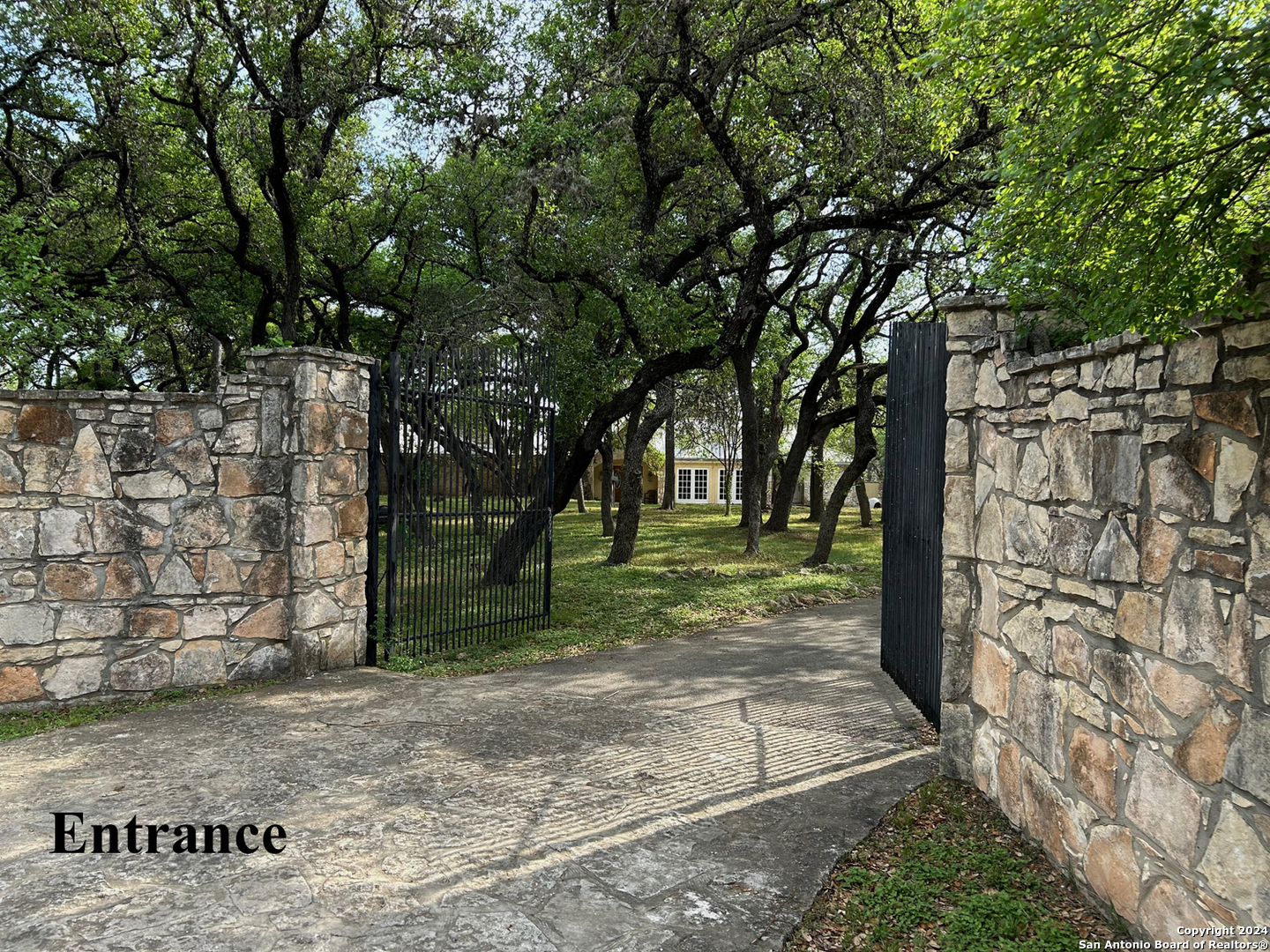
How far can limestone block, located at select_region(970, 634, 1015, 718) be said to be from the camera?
382 cm

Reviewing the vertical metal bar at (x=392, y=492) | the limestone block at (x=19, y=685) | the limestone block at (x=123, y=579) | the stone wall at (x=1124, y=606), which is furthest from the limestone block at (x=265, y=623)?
the stone wall at (x=1124, y=606)

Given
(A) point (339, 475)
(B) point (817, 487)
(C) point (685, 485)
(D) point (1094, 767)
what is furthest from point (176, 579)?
(C) point (685, 485)

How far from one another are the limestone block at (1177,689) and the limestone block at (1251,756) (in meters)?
0.14

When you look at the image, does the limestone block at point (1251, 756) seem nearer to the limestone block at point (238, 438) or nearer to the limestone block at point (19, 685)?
the limestone block at point (238, 438)

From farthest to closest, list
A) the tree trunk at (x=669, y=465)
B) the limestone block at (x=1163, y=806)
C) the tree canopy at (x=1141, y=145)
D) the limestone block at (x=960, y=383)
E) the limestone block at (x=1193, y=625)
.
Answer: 1. the tree trunk at (x=669, y=465)
2. the limestone block at (x=960, y=383)
3. the limestone block at (x=1163, y=806)
4. the limestone block at (x=1193, y=625)
5. the tree canopy at (x=1141, y=145)

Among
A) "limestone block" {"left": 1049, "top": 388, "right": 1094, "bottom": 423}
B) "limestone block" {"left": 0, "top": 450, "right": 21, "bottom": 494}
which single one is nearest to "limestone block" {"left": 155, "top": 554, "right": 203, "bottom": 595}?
"limestone block" {"left": 0, "top": 450, "right": 21, "bottom": 494}

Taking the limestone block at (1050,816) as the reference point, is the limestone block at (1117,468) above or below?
above

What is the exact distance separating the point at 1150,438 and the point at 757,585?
30.0 feet

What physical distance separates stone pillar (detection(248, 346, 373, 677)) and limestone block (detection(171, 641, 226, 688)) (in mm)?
524

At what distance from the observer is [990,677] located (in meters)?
3.98

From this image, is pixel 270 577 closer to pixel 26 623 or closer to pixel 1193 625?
pixel 26 623

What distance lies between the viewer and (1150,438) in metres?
2.69

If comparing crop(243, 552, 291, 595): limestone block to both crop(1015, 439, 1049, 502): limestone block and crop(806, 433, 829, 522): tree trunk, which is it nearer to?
crop(1015, 439, 1049, 502): limestone block

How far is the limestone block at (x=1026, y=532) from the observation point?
3482 mm
